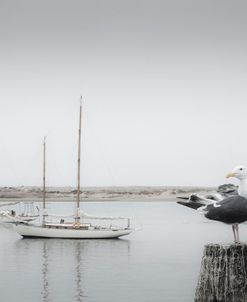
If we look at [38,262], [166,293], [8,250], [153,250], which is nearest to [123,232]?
[153,250]

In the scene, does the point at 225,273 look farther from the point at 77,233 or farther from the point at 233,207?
the point at 77,233

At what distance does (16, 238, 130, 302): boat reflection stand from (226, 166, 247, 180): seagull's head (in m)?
19.5

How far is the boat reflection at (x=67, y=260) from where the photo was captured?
3722cm

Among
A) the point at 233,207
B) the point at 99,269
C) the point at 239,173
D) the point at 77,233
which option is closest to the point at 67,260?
the point at 99,269

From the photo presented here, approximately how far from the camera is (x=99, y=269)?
48906 mm

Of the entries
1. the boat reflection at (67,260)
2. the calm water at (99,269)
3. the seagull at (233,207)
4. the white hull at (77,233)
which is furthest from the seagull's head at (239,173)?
the white hull at (77,233)

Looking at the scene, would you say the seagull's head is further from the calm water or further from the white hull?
the white hull

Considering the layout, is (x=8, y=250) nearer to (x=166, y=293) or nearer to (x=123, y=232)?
(x=123, y=232)

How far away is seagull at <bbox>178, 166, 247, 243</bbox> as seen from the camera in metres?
15.4

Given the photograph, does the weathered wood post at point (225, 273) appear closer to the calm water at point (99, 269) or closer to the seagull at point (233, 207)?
the seagull at point (233, 207)

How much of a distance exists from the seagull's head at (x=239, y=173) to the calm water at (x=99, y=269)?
17838 millimetres

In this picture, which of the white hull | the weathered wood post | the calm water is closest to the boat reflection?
the calm water

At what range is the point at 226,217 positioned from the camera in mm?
15633

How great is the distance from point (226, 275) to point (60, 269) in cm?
3572
